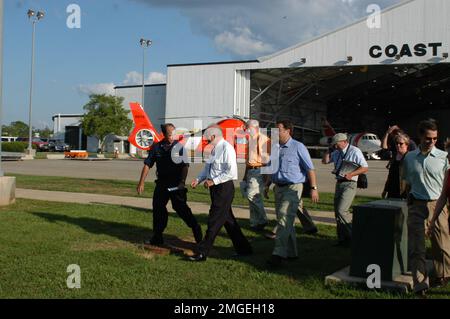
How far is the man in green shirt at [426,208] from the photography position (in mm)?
5605

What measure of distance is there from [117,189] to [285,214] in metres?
10.6

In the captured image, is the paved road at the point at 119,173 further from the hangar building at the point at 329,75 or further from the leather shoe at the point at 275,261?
the hangar building at the point at 329,75

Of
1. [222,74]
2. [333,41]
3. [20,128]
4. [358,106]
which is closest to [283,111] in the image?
[222,74]

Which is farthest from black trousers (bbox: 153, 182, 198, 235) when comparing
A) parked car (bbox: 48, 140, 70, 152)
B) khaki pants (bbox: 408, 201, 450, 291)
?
parked car (bbox: 48, 140, 70, 152)

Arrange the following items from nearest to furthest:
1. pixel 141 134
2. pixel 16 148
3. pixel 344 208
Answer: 1. pixel 344 208
2. pixel 141 134
3. pixel 16 148

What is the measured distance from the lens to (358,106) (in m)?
69.4

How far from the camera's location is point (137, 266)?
6750 millimetres

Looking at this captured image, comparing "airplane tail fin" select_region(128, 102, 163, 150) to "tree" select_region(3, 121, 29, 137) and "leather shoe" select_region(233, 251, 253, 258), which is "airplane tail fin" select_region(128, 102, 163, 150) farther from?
"tree" select_region(3, 121, 29, 137)

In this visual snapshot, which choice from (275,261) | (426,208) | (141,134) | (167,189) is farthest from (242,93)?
(426,208)

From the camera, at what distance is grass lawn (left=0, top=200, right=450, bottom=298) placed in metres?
5.64

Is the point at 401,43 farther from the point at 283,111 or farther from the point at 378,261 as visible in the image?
the point at 378,261

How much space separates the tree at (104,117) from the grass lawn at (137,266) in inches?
1864

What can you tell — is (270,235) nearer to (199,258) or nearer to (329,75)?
(199,258)
